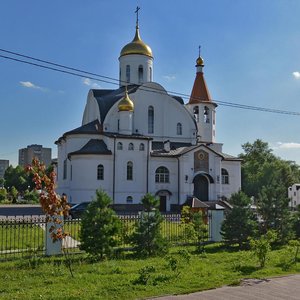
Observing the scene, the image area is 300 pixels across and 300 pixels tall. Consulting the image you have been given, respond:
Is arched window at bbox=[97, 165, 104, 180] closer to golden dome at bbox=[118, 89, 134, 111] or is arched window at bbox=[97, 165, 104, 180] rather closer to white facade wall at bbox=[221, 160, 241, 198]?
golden dome at bbox=[118, 89, 134, 111]

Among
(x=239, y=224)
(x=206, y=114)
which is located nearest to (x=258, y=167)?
(x=206, y=114)

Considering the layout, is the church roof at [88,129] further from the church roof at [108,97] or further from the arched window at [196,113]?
the arched window at [196,113]

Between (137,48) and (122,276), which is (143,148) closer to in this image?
(137,48)

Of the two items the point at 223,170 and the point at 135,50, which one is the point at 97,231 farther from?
the point at 135,50

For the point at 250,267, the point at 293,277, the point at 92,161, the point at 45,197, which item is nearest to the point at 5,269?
the point at 45,197

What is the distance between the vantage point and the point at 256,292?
8.36 meters

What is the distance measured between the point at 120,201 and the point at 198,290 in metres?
24.8

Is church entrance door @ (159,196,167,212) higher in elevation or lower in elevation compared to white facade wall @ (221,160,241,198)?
lower

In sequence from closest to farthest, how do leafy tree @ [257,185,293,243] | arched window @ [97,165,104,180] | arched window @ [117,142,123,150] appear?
leafy tree @ [257,185,293,243], arched window @ [97,165,104,180], arched window @ [117,142,123,150]

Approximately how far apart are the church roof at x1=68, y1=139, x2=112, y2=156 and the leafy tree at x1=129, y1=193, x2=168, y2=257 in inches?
798

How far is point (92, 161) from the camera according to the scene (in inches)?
1277

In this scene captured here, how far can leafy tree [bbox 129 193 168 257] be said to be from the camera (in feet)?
40.8

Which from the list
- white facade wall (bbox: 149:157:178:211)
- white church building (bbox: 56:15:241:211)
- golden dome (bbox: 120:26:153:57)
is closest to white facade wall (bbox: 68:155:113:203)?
white church building (bbox: 56:15:241:211)

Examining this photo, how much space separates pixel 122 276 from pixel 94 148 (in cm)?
2399
